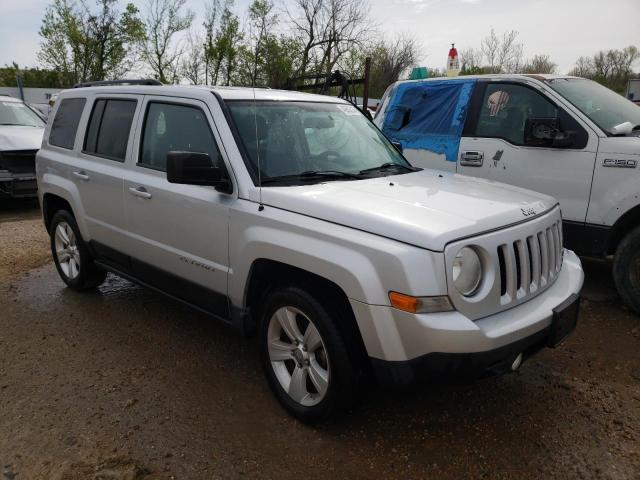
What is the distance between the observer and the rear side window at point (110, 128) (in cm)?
395

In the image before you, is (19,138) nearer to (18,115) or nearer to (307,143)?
(18,115)

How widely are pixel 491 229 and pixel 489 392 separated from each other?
1274mm

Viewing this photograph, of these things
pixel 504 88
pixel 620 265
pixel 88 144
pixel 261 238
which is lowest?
pixel 620 265

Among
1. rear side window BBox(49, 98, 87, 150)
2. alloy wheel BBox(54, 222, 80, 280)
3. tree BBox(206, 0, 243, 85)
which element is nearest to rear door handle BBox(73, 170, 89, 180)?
rear side window BBox(49, 98, 87, 150)

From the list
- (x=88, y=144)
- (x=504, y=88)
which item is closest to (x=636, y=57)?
(x=504, y=88)

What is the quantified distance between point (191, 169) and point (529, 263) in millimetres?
1898

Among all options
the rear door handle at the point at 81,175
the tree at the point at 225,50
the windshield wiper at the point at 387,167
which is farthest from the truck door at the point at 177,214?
the tree at the point at 225,50

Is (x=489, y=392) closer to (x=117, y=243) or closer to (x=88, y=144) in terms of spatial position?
(x=117, y=243)

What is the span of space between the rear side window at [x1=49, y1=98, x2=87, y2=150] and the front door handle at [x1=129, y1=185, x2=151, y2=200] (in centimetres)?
130

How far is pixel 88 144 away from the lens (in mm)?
4367

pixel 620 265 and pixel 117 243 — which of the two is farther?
pixel 620 265

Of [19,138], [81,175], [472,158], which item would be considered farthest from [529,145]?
[19,138]

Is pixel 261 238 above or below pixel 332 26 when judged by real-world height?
below

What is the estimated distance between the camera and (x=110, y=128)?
13.7 feet
